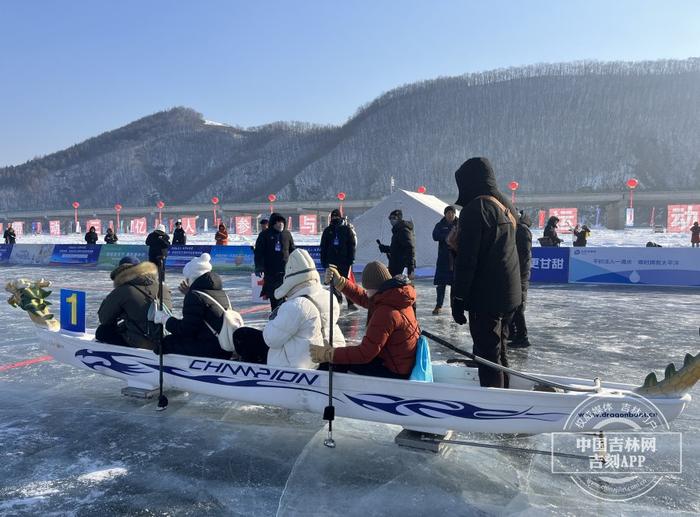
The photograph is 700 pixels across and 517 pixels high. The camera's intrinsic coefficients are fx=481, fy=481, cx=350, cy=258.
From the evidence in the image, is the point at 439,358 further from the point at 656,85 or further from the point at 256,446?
the point at 656,85

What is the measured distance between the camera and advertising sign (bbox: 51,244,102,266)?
2106 cm

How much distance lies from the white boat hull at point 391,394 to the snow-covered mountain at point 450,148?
95048 millimetres

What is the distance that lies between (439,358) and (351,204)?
60981mm

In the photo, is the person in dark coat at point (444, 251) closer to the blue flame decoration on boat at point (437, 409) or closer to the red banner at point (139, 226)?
the blue flame decoration on boat at point (437, 409)

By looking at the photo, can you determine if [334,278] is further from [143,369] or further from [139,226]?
[139,226]

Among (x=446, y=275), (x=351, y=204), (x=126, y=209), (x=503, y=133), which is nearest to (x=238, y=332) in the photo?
(x=446, y=275)

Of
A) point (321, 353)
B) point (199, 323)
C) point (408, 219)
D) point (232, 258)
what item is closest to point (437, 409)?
point (321, 353)

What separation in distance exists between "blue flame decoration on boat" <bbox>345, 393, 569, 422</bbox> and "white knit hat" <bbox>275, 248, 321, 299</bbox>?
94cm

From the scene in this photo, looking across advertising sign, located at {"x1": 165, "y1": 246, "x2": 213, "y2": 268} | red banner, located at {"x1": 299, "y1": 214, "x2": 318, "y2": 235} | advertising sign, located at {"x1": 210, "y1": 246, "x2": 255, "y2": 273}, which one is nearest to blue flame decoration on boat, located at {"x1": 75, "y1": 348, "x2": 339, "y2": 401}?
advertising sign, located at {"x1": 210, "y1": 246, "x2": 255, "y2": 273}

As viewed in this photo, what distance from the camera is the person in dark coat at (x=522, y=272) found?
6.16 meters

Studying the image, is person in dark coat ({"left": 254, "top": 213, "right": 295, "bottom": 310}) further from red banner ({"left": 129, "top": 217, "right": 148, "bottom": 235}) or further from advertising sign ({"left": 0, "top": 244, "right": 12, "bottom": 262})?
red banner ({"left": 129, "top": 217, "right": 148, "bottom": 235})

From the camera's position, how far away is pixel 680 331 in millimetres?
7883

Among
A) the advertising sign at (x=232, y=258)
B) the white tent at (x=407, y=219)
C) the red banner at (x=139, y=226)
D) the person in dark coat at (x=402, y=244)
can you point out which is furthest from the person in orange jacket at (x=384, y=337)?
the red banner at (x=139, y=226)

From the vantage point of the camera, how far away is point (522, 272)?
6328 millimetres
